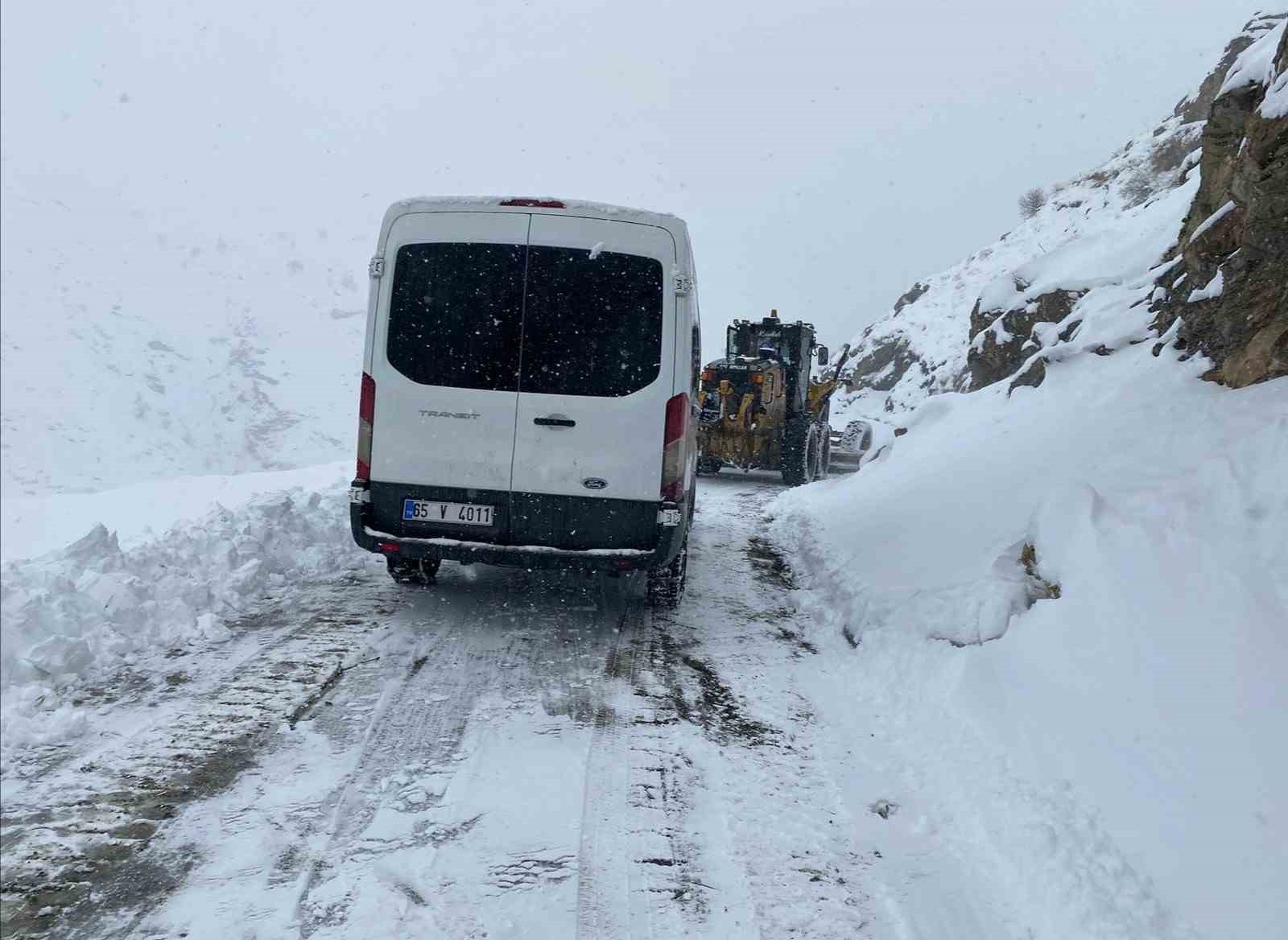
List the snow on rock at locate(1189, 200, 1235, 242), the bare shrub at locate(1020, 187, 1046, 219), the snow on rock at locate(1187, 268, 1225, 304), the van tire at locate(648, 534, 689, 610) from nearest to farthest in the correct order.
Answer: the snow on rock at locate(1187, 268, 1225, 304) → the van tire at locate(648, 534, 689, 610) → the snow on rock at locate(1189, 200, 1235, 242) → the bare shrub at locate(1020, 187, 1046, 219)

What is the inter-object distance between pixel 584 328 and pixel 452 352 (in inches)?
31.2

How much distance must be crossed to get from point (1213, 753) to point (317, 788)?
324 centimetres

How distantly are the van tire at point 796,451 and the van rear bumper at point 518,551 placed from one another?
1049 cm

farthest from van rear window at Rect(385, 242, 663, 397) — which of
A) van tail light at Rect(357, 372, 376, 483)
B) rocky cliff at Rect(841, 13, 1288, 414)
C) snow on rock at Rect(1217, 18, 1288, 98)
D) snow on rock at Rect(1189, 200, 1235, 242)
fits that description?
snow on rock at Rect(1217, 18, 1288, 98)

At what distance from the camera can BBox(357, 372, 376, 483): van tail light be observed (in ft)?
17.9

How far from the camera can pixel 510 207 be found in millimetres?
5430

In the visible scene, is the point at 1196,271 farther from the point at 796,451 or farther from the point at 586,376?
the point at 796,451

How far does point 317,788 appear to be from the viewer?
342cm

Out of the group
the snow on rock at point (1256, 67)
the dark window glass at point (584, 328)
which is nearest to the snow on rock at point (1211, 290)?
the snow on rock at point (1256, 67)

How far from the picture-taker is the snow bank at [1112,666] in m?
2.94

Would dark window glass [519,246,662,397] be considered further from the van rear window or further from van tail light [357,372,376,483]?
van tail light [357,372,376,483]

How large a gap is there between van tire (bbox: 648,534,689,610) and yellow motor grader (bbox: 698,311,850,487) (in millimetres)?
8502

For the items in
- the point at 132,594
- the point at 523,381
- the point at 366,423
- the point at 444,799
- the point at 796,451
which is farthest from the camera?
the point at 796,451

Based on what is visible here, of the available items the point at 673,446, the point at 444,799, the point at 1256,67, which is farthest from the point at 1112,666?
the point at 1256,67
